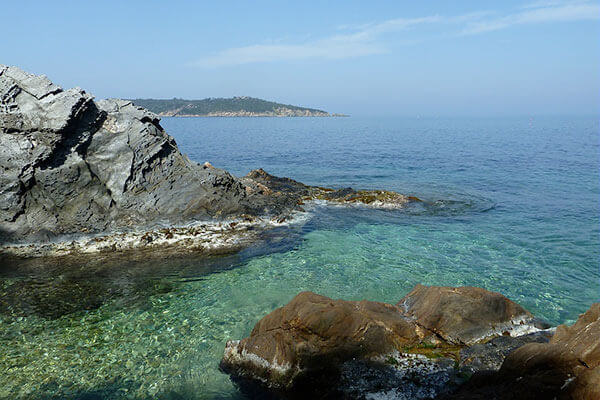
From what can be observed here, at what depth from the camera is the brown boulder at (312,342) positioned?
26.7 feet

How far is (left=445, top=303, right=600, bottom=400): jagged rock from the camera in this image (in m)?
5.04

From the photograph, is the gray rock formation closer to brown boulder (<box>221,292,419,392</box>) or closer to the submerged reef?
brown boulder (<box>221,292,419,392</box>)

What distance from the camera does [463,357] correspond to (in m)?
8.12

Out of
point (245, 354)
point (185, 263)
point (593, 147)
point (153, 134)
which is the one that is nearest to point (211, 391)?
point (245, 354)

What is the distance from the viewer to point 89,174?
65.2 ft

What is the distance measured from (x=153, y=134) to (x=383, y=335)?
18.3 m

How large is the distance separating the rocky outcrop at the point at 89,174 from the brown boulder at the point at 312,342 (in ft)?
38.5

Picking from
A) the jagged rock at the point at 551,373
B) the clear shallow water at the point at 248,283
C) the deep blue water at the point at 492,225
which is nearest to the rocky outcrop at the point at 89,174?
the clear shallow water at the point at 248,283

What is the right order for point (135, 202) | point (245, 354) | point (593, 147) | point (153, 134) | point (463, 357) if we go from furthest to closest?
point (593, 147) < point (153, 134) < point (135, 202) < point (245, 354) < point (463, 357)

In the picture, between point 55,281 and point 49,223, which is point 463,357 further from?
point 49,223

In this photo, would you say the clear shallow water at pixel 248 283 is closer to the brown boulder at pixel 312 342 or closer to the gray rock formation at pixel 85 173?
the brown boulder at pixel 312 342

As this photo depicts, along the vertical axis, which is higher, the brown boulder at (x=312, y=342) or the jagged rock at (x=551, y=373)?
the jagged rock at (x=551, y=373)

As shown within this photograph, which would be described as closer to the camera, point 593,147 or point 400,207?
point 400,207

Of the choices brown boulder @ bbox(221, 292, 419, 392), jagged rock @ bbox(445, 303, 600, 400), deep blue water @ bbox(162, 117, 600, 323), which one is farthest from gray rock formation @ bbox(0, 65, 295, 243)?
jagged rock @ bbox(445, 303, 600, 400)
